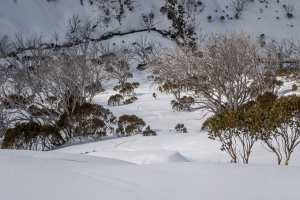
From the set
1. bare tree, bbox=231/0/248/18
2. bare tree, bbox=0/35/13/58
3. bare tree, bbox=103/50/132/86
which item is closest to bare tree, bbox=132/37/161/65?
bare tree, bbox=103/50/132/86

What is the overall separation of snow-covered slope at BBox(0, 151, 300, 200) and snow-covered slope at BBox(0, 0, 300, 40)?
35.8m

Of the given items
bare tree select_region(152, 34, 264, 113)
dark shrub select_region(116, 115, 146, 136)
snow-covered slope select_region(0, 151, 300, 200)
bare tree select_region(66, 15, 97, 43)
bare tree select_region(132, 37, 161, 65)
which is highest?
bare tree select_region(66, 15, 97, 43)

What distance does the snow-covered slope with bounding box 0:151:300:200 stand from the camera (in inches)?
158

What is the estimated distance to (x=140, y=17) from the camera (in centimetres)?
4256

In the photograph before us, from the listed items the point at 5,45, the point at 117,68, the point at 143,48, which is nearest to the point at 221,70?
the point at 117,68

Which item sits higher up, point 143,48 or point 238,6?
point 238,6

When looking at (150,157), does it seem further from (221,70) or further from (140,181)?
(221,70)

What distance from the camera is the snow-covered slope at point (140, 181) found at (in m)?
→ 4.02

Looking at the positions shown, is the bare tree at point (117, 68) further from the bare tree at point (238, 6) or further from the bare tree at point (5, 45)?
the bare tree at point (238, 6)

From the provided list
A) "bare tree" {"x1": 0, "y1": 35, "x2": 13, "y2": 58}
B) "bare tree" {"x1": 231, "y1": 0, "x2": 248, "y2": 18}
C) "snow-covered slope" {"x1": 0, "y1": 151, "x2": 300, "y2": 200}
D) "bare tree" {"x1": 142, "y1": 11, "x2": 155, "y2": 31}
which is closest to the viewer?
"snow-covered slope" {"x1": 0, "y1": 151, "x2": 300, "y2": 200}

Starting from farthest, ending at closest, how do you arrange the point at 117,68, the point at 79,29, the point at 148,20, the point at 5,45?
1. the point at 148,20
2. the point at 79,29
3. the point at 5,45
4. the point at 117,68

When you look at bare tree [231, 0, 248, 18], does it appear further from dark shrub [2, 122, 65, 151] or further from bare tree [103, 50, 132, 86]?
dark shrub [2, 122, 65, 151]

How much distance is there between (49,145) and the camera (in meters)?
→ 15.1

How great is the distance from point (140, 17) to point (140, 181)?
3894 cm
